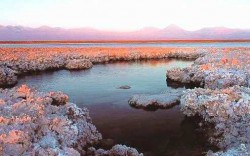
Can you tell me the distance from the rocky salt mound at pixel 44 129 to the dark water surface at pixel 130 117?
1058 mm

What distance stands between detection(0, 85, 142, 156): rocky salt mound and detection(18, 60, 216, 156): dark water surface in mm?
1058

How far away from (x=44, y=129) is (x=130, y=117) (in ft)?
21.2

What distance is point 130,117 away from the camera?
16.1 meters

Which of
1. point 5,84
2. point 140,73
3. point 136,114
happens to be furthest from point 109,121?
point 140,73

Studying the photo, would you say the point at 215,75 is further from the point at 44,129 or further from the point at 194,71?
the point at 44,129

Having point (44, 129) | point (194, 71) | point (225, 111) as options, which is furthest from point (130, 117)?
Answer: point (194, 71)

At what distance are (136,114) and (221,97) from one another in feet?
15.1

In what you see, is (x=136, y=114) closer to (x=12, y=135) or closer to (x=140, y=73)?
(x=12, y=135)

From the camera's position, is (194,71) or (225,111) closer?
(225,111)

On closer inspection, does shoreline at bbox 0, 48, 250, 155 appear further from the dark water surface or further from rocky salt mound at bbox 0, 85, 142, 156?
the dark water surface

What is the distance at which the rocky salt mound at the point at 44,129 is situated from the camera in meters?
8.82

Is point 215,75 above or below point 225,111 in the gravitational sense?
above

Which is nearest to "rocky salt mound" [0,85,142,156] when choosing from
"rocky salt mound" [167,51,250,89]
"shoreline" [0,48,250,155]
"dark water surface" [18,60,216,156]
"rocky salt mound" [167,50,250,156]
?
"shoreline" [0,48,250,155]

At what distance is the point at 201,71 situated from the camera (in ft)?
78.4
